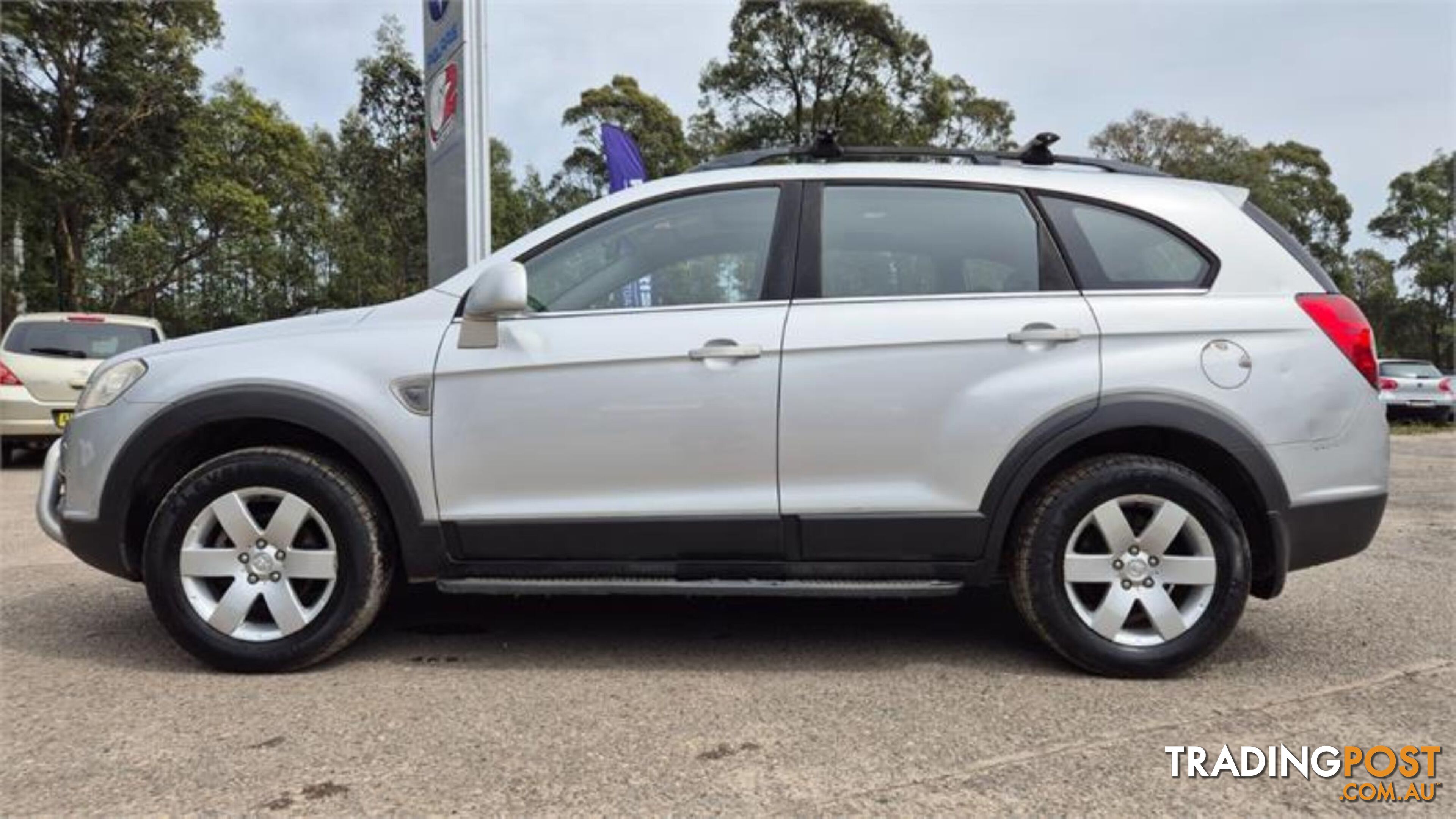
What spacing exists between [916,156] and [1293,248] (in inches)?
53.8

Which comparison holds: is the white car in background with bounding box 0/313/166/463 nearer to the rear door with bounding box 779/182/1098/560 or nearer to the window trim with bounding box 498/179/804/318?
the window trim with bounding box 498/179/804/318

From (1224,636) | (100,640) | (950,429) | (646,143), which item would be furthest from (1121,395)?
(646,143)

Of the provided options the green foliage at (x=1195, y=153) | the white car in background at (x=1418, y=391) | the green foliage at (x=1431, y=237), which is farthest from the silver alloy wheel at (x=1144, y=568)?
the green foliage at (x=1431, y=237)

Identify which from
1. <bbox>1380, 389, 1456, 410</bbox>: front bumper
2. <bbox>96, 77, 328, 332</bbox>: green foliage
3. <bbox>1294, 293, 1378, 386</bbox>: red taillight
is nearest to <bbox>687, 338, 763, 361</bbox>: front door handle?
<bbox>1294, 293, 1378, 386</bbox>: red taillight

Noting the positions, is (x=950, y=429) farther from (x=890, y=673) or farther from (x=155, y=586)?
(x=155, y=586)

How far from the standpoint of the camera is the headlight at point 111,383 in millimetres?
3213

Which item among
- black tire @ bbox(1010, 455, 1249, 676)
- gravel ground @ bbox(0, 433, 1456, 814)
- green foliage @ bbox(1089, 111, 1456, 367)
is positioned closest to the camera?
gravel ground @ bbox(0, 433, 1456, 814)

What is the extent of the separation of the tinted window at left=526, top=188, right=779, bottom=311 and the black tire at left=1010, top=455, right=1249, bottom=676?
1.27 metres

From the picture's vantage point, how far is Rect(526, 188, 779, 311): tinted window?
128 inches

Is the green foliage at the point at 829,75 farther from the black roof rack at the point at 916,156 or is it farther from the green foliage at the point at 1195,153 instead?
the black roof rack at the point at 916,156

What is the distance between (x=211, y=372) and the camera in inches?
124

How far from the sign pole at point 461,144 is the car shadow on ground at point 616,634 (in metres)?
4.12

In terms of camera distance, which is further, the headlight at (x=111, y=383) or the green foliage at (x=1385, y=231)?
the green foliage at (x=1385, y=231)

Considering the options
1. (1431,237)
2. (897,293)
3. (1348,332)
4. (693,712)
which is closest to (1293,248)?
(1348,332)
